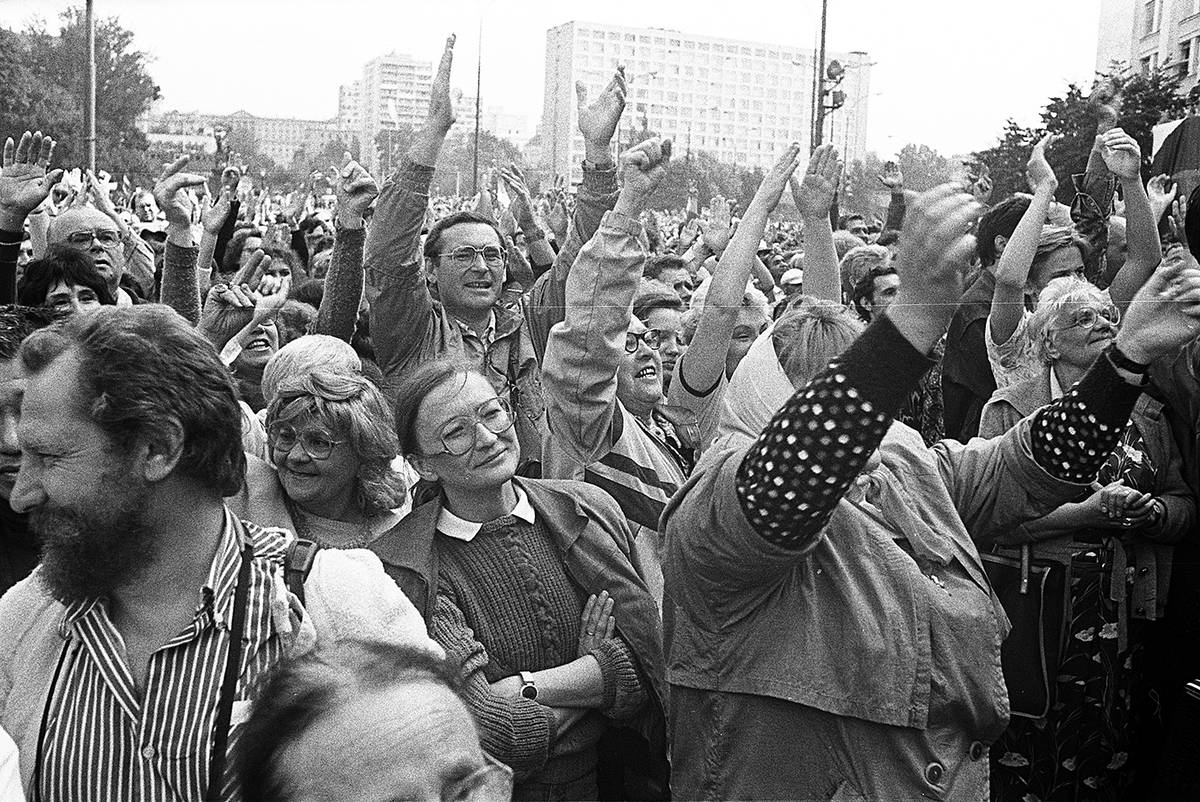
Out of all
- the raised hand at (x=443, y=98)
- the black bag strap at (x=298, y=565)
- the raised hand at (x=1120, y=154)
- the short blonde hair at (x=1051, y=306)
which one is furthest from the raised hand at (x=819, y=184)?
the black bag strap at (x=298, y=565)

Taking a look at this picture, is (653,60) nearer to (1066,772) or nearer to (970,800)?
(970,800)

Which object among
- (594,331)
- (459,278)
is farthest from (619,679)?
(459,278)

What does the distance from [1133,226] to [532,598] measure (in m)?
2.32

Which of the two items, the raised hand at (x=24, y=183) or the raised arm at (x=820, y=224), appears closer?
the raised arm at (x=820, y=224)

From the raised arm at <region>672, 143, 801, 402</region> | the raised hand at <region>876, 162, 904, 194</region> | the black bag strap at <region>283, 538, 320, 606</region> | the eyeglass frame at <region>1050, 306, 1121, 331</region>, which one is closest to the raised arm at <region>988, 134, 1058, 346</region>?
the eyeglass frame at <region>1050, 306, 1121, 331</region>

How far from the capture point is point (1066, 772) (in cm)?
343

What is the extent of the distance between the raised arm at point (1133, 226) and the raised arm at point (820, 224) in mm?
883

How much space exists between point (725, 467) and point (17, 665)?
1078 millimetres

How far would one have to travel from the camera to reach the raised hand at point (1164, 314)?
247cm

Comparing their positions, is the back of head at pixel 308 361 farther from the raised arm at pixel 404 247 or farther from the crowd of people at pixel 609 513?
the raised arm at pixel 404 247

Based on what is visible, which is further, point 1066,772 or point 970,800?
point 1066,772

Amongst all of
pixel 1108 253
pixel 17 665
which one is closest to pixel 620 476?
pixel 17 665

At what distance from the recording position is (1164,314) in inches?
100

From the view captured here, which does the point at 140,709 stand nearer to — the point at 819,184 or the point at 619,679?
the point at 619,679
